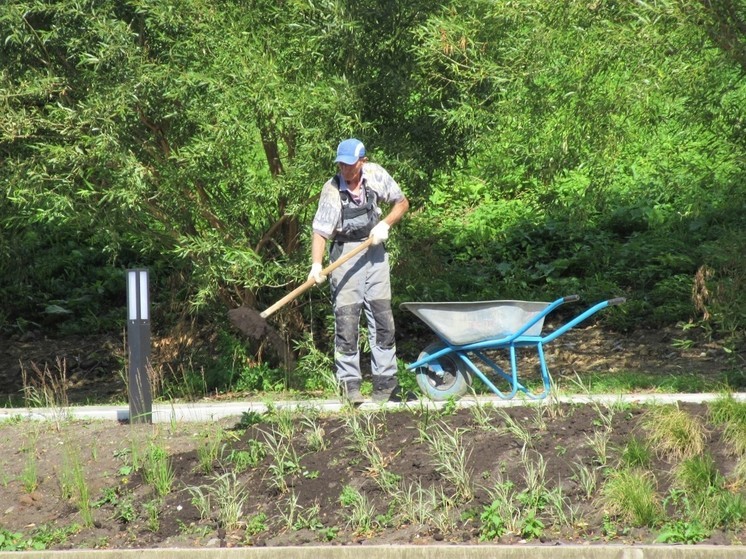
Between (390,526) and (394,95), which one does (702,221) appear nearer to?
(394,95)

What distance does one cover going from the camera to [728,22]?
8.34 m

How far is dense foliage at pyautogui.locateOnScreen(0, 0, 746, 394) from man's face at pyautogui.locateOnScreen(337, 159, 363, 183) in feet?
3.94

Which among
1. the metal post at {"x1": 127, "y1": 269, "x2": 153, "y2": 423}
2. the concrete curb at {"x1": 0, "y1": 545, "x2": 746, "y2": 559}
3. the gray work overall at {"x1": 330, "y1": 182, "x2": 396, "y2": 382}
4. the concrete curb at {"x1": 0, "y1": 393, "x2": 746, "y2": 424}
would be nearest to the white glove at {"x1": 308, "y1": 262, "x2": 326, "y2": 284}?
the gray work overall at {"x1": 330, "y1": 182, "x2": 396, "y2": 382}

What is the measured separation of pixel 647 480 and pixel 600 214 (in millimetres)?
8215

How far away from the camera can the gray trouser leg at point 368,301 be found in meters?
8.17

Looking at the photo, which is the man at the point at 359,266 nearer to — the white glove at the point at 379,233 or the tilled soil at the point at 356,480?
the white glove at the point at 379,233

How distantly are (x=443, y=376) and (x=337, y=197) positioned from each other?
149 cm

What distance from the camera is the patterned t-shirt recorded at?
319 inches

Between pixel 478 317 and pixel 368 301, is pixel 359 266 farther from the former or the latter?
pixel 478 317

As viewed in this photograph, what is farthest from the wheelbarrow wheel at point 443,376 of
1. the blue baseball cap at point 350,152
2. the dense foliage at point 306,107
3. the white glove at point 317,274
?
the dense foliage at point 306,107

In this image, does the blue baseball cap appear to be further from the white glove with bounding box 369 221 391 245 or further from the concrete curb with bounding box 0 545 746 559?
the concrete curb with bounding box 0 545 746 559

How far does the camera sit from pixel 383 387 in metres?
8.13

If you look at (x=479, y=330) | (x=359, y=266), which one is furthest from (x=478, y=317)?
(x=359, y=266)

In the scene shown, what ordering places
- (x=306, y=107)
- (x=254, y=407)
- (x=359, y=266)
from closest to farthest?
(x=359, y=266) → (x=254, y=407) → (x=306, y=107)
